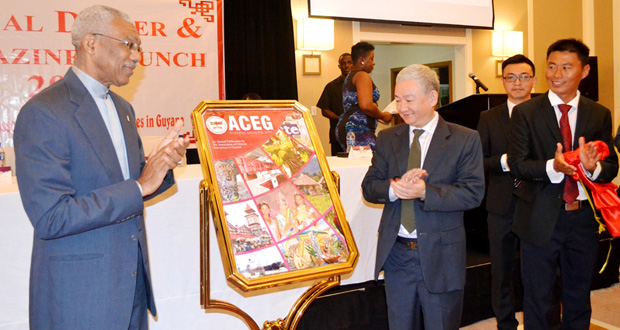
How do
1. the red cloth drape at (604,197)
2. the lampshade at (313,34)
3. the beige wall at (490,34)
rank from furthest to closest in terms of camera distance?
the beige wall at (490,34), the lampshade at (313,34), the red cloth drape at (604,197)

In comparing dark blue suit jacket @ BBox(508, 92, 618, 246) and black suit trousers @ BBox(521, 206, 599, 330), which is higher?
dark blue suit jacket @ BBox(508, 92, 618, 246)

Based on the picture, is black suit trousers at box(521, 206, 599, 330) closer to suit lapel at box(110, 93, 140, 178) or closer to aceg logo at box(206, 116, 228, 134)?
aceg logo at box(206, 116, 228, 134)

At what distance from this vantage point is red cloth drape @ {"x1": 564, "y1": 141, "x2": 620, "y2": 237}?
2.33 metres

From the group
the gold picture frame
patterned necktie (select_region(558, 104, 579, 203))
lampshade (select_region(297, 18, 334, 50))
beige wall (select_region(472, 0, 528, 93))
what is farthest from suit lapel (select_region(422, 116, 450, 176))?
beige wall (select_region(472, 0, 528, 93))

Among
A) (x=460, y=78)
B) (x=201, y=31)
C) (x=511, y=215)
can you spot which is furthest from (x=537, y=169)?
(x=460, y=78)

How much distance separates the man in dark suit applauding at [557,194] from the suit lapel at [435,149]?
0.61m

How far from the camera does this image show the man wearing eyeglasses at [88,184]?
1.42 metres

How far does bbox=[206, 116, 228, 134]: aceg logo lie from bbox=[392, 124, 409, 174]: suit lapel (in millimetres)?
694

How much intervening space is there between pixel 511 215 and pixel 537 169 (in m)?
0.57

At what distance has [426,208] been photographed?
2018 millimetres

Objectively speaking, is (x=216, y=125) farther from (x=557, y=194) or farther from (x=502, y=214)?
(x=502, y=214)

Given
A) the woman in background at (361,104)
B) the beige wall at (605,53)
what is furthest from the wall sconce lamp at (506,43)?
the woman in background at (361,104)

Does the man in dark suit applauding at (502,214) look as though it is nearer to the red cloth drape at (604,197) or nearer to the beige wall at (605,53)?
the red cloth drape at (604,197)

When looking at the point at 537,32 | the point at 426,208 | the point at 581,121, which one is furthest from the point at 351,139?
the point at 537,32
